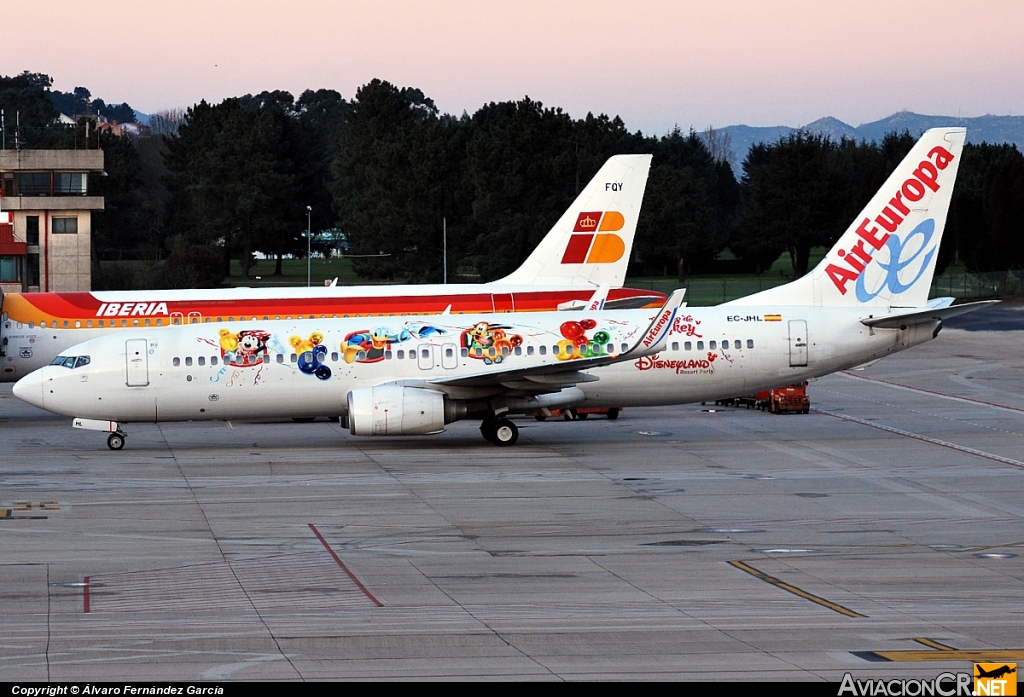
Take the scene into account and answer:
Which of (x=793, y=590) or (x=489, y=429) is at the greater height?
(x=489, y=429)

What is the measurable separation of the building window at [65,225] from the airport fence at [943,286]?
137 ft

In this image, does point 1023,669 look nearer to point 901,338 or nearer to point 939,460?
point 939,460

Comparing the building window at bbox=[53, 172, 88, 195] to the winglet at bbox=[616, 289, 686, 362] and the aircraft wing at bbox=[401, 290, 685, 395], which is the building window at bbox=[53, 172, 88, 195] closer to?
the aircraft wing at bbox=[401, 290, 685, 395]

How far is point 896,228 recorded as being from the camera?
3950 centimetres

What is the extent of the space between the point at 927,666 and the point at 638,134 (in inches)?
5633

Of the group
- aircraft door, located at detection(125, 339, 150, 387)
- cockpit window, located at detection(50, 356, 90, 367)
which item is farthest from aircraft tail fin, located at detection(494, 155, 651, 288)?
cockpit window, located at detection(50, 356, 90, 367)

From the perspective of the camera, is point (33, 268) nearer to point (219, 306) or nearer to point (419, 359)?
point (219, 306)

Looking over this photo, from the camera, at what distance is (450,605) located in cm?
1872

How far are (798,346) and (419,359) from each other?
1081cm

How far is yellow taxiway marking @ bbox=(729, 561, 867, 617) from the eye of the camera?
59.9 feet

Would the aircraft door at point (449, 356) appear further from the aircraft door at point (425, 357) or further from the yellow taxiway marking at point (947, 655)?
the yellow taxiway marking at point (947, 655)

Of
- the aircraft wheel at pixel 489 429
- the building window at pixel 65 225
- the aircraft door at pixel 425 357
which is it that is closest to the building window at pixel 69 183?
the building window at pixel 65 225

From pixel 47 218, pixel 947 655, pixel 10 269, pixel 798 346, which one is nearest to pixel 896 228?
pixel 798 346

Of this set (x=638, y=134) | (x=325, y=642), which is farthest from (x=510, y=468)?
(x=638, y=134)
